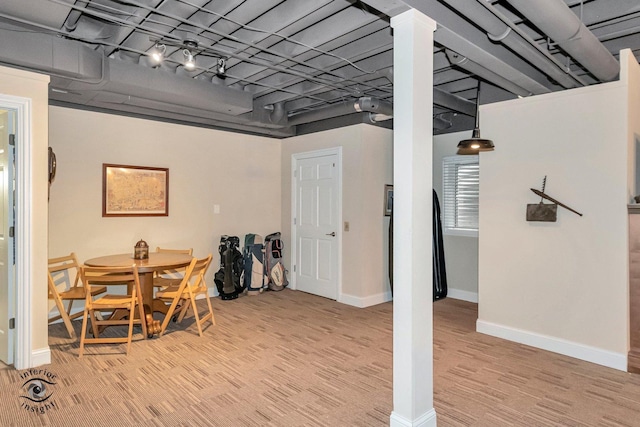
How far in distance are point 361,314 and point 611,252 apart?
266 cm

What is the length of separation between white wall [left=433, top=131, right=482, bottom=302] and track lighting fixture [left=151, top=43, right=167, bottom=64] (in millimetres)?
3914

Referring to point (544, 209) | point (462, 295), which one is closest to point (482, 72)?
point (544, 209)

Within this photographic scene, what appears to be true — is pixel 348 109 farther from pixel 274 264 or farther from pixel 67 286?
pixel 67 286

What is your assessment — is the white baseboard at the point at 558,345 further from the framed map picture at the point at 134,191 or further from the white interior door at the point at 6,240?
the white interior door at the point at 6,240

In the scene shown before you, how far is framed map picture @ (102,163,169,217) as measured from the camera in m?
4.91

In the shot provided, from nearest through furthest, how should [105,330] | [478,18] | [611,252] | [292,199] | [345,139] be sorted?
[478,18]
[611,252]
[105,330]
[345,139]
[292,199]

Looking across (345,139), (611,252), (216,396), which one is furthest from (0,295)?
(611,252)

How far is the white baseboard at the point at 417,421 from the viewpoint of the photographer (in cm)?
229

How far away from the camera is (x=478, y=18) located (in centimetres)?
257

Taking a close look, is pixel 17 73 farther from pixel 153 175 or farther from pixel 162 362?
pixel 162 362

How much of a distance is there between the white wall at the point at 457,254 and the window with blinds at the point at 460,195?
0.29 ft

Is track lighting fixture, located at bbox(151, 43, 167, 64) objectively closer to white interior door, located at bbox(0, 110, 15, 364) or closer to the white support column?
white interior door, located at bbox(0, 110, 15, 364)

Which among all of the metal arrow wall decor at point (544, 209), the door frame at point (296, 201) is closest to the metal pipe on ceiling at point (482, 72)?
the metal arrow wall decor at point (544, 209)

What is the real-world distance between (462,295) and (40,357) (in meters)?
4.98
